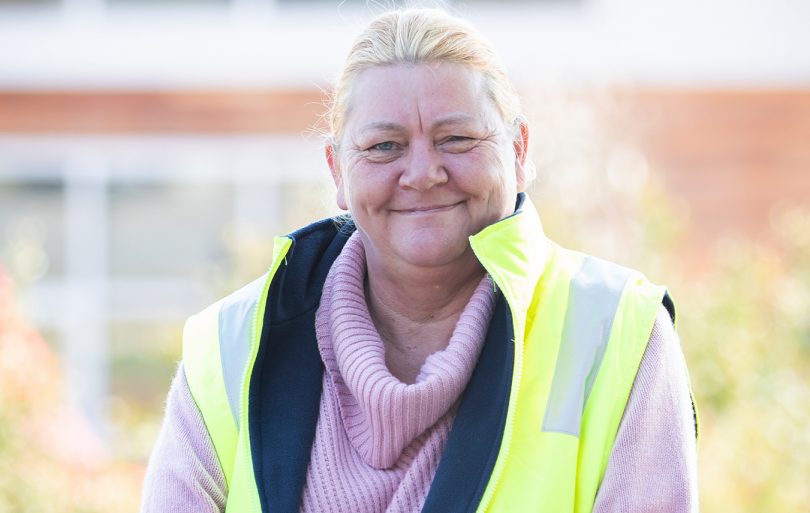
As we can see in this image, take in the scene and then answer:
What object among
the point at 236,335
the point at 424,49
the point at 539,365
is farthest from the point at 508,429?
the point at 424,49

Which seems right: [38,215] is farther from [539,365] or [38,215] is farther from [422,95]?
[539,365]

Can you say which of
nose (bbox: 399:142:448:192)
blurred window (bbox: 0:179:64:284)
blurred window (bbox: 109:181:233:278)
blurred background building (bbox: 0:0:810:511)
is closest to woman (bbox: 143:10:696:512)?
nose (bbox: 399:142:448:192)

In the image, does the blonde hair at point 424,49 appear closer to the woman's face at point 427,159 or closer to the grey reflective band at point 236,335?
the woman's face at point 427,159

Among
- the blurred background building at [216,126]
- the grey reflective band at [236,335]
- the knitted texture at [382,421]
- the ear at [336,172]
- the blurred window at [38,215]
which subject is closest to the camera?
the knitted texture at [382,421]

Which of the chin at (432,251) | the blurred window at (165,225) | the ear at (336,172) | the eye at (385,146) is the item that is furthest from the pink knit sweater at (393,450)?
the blurred window at (165,225)

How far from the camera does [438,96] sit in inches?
91.6

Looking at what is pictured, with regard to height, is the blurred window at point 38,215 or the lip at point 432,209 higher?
the lip at point 432,209

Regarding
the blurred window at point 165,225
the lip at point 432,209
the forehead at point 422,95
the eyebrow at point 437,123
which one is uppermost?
the forehead at point 422,95

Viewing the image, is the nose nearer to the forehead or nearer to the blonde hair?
the forehead

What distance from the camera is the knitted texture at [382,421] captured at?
228 centimetres

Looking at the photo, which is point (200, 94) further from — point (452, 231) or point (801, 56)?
point (452, 231)

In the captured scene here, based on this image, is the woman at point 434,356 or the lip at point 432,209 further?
the lip at point 432,209

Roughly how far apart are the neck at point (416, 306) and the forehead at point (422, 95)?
29cm

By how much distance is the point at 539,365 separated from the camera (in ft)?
7.45
